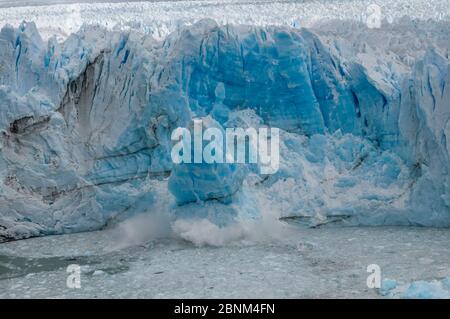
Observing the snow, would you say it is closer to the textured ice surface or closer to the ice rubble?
the ice rubble

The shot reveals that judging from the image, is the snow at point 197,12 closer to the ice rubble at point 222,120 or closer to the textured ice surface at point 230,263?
the ice rubble at point 222,120

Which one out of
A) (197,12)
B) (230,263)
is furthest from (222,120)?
(197,12)

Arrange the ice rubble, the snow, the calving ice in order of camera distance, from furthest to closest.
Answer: the snow
the ice rubble
the calving ice

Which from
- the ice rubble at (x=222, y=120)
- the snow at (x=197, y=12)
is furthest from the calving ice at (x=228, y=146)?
the snow at (x=197, y=12)

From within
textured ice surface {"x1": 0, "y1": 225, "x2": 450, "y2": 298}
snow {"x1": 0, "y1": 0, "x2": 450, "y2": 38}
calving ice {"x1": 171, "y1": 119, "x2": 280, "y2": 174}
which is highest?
snow {"x1": 0, "y1": 0, "x2": 450, "y2": 38}

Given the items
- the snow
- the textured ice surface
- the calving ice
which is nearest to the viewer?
the textured ice surface

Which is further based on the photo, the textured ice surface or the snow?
the snow

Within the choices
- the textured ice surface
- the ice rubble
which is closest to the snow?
the ice rubble
